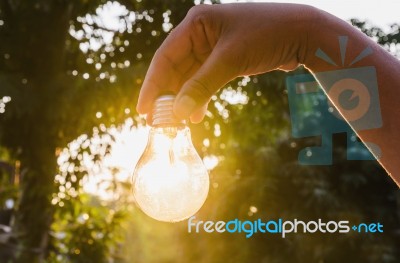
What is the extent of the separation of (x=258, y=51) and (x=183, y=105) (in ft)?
0.41


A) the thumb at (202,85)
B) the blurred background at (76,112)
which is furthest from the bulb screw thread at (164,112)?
the blurred background at (76,112)

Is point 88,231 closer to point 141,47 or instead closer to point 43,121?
point 43,121

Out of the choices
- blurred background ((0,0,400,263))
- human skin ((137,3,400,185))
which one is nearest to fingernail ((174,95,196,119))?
human skin ((137,3,400,185))

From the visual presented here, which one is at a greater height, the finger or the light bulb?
the finger

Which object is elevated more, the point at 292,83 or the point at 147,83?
the point at 292,83

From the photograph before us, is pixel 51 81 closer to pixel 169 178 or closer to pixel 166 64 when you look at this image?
pixel 169 178

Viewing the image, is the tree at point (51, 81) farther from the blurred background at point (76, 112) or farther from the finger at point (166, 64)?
the finger at point (166, 64)

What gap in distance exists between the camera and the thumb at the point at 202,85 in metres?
0.76

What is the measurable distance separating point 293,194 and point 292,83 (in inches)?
292

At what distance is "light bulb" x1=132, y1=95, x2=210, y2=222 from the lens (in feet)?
3.01

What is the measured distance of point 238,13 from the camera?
2.38 feet

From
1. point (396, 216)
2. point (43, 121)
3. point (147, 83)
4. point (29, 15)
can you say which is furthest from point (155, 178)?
point (396, 216)

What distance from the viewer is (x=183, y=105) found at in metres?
0.76

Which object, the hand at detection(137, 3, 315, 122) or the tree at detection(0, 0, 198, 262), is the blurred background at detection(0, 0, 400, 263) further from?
the hand at detection(137, 3, 315, 122)
